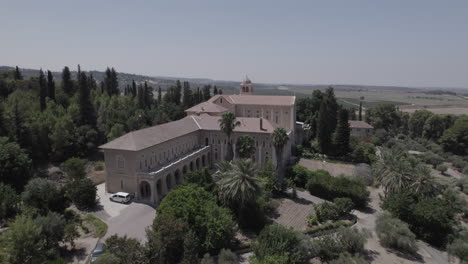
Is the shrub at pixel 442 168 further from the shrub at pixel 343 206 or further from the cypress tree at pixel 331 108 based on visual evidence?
the shrub at pixel 343 206

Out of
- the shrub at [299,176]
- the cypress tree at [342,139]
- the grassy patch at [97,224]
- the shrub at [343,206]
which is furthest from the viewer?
the cypress tree at [342,139]

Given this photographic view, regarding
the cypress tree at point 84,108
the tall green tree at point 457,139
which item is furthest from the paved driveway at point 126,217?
the tall green tree at point 457,139

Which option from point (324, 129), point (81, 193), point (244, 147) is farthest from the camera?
point (324, 129)

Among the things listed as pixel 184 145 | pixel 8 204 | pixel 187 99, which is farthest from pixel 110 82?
pixel 8 204

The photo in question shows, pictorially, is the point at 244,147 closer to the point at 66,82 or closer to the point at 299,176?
the point at 299,176

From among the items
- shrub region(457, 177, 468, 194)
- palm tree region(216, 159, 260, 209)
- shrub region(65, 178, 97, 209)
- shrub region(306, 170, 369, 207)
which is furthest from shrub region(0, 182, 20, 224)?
shrub region(457, 177, 468, 194)

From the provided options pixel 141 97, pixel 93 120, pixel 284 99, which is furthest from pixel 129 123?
pixel 284 99

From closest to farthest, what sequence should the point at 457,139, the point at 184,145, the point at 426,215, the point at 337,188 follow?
the point at 426,215, the point at 337,188, the point at 184,145, the point at 457,139

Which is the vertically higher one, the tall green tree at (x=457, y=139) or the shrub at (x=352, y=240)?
the tall green tree at (x=457, y=139)
